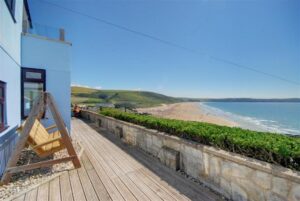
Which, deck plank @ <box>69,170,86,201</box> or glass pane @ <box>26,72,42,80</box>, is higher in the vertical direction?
glass pane @ <box>26,72,42,80</box>

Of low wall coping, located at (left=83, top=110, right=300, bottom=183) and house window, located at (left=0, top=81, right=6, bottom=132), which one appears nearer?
low wall coping, located at (left=83, top=110, right=300, bottom=183)

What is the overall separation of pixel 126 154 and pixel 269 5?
868 cm

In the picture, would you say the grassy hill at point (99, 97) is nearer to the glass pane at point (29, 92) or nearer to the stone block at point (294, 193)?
the glass pane at point (29, 92)

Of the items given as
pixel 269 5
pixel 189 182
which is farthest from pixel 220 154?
pixel 269 5

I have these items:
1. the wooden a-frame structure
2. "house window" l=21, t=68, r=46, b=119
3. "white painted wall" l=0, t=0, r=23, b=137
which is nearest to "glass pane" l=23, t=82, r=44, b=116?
"house window" l=21, t=68, r=46, b=119

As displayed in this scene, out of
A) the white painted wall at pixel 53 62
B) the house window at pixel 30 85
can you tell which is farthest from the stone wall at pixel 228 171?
the house window at pixel 30 85

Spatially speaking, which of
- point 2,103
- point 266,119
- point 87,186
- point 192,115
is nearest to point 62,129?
point 87,186

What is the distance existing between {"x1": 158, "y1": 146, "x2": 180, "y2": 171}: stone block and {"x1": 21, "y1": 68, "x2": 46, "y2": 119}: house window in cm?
456

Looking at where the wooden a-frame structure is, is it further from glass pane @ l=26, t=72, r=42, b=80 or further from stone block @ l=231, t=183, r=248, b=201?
stone block @ l=231, t=183, r=248, b=201

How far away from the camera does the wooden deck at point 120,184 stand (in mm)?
2650

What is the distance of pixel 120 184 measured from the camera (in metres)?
3.03

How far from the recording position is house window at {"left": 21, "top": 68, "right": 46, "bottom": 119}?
547 centimetres

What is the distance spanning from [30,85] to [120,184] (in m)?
4.76

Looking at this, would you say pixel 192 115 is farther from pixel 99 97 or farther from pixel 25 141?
pixel 99 97
